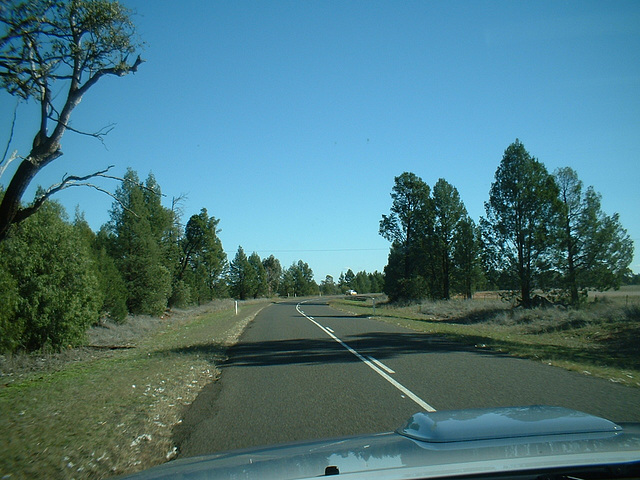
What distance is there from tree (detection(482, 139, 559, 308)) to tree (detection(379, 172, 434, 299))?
52.7 ft

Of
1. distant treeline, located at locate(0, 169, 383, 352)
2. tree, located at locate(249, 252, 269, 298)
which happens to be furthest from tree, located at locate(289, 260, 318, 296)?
distant treeline, located at locate(0, 169, 383, 352)

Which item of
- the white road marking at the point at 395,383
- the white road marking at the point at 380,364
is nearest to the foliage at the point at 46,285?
the white road marking at the point at 395,383

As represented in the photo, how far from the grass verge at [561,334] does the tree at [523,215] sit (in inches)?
122

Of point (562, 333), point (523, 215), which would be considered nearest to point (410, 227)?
point (523, 215)

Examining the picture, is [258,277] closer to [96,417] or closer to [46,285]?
[46,285]

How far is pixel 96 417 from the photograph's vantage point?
7023 mm

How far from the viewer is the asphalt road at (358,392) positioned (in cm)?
635

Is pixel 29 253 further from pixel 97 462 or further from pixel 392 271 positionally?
pixel 392 271

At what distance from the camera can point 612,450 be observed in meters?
2.98

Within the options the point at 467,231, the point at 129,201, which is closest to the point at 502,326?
the point at 467,231

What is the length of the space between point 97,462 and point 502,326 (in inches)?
1054

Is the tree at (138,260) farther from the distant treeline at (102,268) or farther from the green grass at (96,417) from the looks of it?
the green grass at (96,417)

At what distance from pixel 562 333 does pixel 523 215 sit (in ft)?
38.2

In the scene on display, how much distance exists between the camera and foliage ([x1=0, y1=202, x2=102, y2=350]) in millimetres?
18219
